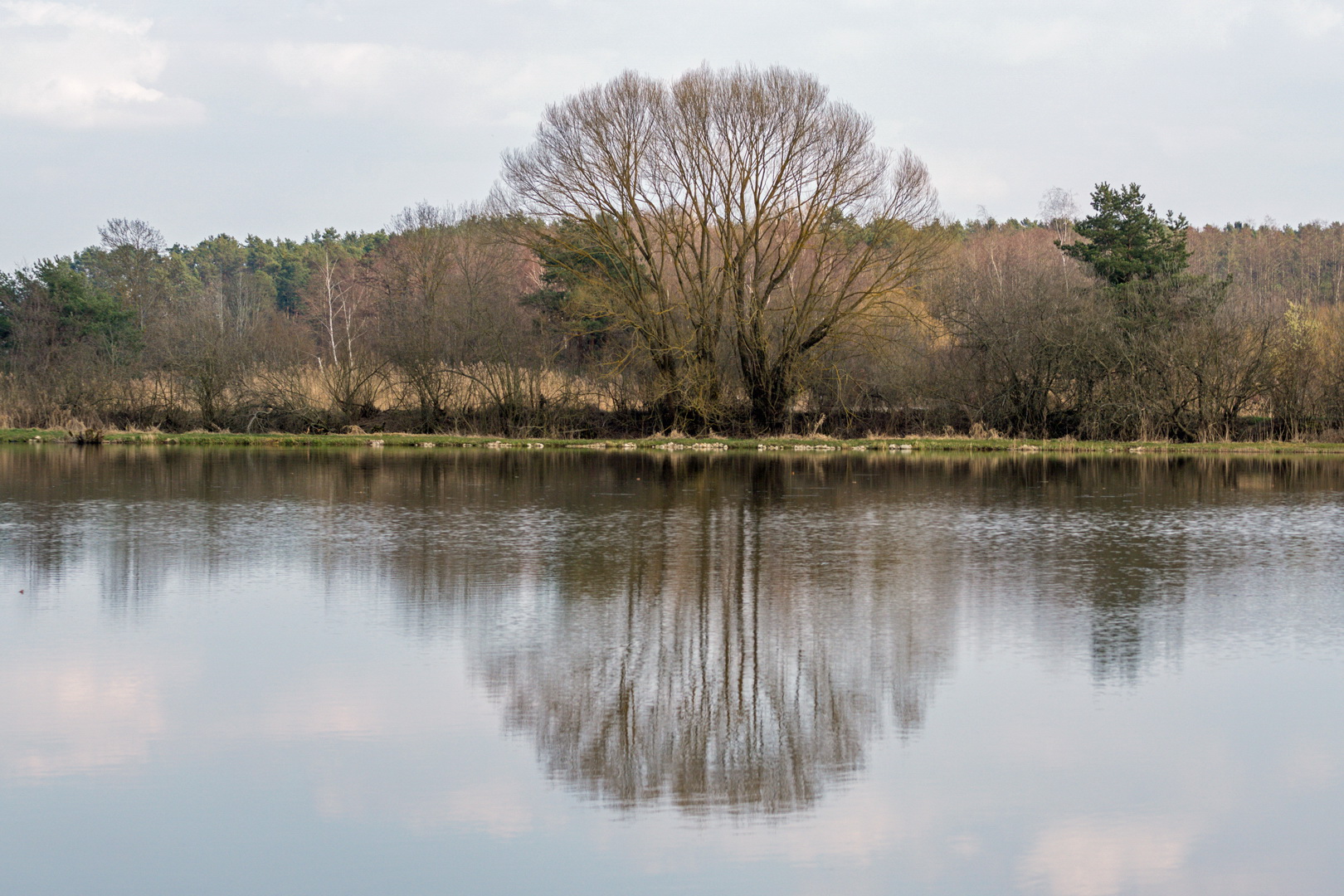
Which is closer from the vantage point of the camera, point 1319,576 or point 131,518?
point 1319,576

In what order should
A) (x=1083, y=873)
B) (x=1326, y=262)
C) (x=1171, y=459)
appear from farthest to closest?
(x=1326, y=262) → (x=1171, y=459) → (x=1083, y=873)

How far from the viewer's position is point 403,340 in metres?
41.9

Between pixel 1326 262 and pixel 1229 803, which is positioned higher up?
pixel 1326 262

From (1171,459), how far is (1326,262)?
263 feet

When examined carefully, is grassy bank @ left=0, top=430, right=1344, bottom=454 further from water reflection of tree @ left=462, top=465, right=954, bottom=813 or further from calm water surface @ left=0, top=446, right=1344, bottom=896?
water reflection of tree @ left=462, top=465, right=954, bottom=813

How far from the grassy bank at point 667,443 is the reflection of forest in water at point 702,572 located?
1012 cm

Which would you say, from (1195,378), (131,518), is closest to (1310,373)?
(1195,378)

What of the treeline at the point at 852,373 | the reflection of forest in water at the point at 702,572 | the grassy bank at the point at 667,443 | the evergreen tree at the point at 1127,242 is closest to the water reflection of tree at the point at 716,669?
the reflection of forest in water at the point at 702,572

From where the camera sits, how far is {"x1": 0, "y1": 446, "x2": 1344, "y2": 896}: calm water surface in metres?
5.46

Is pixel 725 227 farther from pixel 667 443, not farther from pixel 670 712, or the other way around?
pixel 670 712

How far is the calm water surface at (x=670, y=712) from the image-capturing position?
5465 millimetres

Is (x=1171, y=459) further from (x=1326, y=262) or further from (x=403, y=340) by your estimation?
(x=1326, y=262)

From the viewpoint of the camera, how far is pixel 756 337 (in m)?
40.3

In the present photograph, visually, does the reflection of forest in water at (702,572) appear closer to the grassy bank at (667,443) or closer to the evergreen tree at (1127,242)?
the grassy bank at (667,443)
